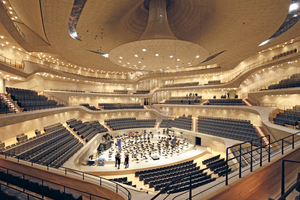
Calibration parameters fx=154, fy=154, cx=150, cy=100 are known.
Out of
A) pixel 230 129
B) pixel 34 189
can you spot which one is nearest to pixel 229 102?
pixel 230 129

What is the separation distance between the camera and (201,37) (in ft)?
55.8

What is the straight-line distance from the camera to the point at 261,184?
4.41 meters

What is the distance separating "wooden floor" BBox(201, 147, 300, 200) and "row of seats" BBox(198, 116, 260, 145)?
975 centimetres

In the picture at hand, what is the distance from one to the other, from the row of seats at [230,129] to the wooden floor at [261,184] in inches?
384

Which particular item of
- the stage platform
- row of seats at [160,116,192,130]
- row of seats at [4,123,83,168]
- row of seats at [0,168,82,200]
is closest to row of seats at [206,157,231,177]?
the stage platform

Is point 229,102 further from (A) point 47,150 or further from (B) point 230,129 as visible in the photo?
(A) point 47,150

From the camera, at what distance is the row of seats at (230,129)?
15555 mm

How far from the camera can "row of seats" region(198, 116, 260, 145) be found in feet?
51.0

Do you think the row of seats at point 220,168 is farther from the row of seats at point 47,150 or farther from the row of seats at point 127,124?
the row of seats at point 127,124

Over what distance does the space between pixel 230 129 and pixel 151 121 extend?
12.6 meters

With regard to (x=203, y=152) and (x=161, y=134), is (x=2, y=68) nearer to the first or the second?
(x=161, y=134)

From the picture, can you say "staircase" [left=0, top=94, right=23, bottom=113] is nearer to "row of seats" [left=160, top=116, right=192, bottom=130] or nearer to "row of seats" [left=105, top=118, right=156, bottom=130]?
"row of seats" [left=105, top=118, right=156, bottom=130]

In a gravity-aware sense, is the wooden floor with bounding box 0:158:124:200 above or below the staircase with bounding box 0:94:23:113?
below

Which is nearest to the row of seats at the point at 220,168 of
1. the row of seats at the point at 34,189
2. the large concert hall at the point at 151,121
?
the large concert hall at the point at 151,121
